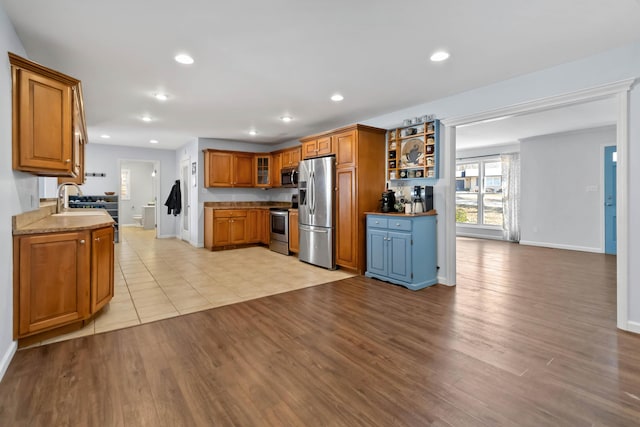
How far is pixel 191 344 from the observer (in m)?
2.45

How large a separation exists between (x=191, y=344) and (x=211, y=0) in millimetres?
2496

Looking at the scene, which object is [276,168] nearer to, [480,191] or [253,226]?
[253,226]

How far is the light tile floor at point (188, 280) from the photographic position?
3115mm

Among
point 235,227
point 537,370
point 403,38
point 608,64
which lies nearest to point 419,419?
point 537,370

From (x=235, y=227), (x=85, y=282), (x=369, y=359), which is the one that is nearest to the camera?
(x=369, y=359)

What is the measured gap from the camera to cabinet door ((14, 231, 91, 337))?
2326 mm

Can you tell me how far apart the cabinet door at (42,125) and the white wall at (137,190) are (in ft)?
31.8

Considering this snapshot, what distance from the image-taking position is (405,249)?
396 centimetres

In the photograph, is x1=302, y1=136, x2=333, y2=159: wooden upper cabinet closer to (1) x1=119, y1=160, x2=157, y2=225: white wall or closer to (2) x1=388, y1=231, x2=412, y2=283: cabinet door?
(2) x1=388, y1=231, x2=412, y2=283: cabinet door

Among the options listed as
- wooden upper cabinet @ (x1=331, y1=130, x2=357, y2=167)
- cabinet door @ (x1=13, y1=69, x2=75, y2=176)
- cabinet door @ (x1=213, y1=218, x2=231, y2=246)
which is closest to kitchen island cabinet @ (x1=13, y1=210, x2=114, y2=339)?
cabinet door @ (x1=13, y1=69, x2=75, y2=176)

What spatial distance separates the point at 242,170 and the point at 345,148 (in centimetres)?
338

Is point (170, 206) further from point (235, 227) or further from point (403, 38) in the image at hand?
point (403, 38)

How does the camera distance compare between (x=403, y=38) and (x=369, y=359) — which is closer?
(x=369, y=359)

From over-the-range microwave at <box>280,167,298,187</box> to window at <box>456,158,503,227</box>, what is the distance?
211 inches
